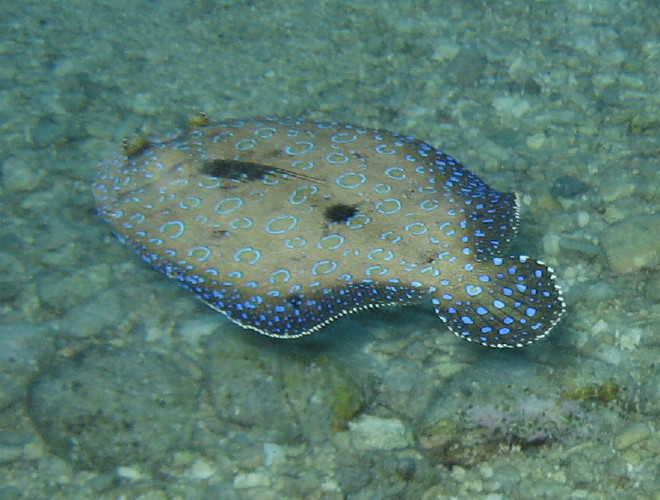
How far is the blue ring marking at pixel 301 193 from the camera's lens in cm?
517

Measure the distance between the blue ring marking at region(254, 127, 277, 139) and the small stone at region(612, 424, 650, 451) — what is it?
156 inches

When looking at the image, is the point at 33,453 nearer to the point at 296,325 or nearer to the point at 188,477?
the point at 188,477

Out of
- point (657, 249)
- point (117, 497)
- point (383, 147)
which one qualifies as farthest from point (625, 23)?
point (117, 497)

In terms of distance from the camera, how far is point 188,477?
4.52m

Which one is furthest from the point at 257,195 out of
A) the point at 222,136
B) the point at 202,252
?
the point at 222,136

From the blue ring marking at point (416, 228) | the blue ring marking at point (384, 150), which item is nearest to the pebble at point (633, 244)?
the blue ring marking at point (416, 228)

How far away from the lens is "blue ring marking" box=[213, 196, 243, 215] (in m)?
5.19

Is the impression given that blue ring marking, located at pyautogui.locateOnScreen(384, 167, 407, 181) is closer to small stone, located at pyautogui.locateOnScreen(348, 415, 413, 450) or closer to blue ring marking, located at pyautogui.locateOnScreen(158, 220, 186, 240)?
blue ring marking, located at pyautogui.locateOnScreen(158, 220, 186, 240)

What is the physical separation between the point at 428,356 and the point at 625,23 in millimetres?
6814

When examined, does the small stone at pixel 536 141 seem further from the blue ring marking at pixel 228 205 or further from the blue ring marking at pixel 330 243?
the blue ring marking at pixel 228 205

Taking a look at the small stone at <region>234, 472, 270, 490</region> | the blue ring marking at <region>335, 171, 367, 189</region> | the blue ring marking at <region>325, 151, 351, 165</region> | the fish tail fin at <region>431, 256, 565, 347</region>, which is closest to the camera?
the fish tail fin at <region>431, 256, 565, 347</region>

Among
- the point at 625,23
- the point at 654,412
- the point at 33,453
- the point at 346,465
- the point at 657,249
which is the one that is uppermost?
the point at 625,23

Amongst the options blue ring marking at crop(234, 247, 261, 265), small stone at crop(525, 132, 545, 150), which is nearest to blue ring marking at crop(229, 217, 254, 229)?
blue ring marking at crop(234, 247, 261, 265)

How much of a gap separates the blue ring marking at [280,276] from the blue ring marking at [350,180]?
40.4 inches
